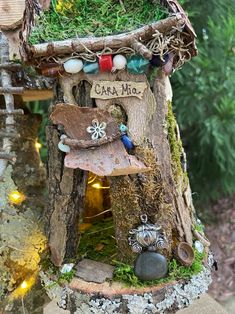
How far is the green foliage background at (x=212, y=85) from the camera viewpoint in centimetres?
356

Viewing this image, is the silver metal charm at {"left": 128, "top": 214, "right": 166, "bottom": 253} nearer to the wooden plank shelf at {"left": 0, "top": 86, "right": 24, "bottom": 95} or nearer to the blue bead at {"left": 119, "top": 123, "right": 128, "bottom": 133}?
the blue bead at {"left": 119, "top": 123, "right": 128, "bottom": 133}

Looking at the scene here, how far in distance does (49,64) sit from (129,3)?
16.9 inches

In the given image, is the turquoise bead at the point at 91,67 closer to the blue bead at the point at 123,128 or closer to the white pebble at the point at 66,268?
the blue bead at the point at 123,128

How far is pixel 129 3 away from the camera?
196 centimetres

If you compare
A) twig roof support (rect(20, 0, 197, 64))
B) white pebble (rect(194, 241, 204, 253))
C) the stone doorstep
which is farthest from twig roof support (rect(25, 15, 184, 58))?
the stone doorstep

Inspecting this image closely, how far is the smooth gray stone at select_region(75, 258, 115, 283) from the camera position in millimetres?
1945

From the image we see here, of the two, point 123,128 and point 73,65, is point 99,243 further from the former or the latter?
point 73,65

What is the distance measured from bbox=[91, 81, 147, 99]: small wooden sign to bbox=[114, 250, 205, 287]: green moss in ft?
2.21

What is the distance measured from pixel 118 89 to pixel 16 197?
85 cm

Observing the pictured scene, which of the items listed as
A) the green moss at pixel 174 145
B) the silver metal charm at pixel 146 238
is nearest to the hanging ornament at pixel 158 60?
the green moss at pixel 174 145

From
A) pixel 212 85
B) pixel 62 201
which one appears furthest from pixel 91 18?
pixel 212 85

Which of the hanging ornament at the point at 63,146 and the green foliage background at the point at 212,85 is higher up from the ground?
the hanging ornament at the point at 63,146

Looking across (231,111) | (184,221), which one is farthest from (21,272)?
(231,111)

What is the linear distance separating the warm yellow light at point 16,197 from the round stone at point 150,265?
74 centimetres
